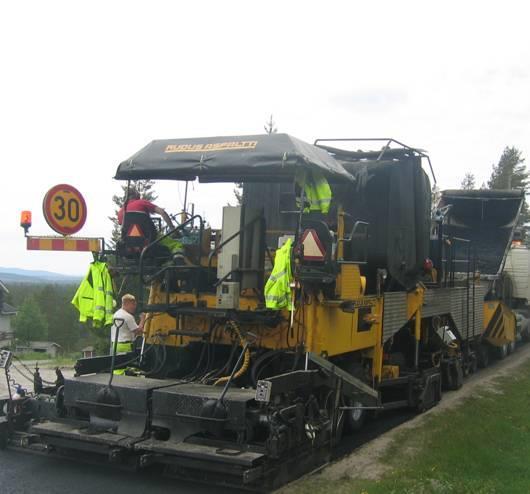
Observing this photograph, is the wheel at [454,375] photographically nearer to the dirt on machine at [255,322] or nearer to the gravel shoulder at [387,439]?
the gravel shoulder at [387,439]

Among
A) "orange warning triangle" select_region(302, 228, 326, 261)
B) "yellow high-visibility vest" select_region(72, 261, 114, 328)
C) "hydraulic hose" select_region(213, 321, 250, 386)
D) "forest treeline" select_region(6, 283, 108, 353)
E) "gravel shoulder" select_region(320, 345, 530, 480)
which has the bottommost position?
"forest treeline" select_region(6, 283, 108, 353)

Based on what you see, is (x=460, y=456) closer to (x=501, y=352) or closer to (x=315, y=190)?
(x=315, y=190)

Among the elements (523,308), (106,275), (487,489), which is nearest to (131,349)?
(106,275)

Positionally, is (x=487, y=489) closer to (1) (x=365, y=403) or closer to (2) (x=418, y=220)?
(1) (x=365, y=403)

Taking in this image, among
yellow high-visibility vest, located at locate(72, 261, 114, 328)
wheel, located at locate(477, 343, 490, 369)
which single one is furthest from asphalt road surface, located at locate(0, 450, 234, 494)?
wheel, located at locate(477, 343, 490, 369)

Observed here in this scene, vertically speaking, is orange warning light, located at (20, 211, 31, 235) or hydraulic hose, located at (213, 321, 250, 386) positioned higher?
orange warning light, located at (20, 211, 31, 235)

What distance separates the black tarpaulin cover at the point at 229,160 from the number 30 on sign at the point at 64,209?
152cm

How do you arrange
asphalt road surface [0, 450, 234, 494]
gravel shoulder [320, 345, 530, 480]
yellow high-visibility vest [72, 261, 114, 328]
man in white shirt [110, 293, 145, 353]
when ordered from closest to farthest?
asphalt road surface [0, 450, 234, 494]
gravel shoulder [320, 345, 530, 480]
yellow high-visibility vest [72, 261, 114, 328]
man in white shirt [110, 293, 145, 353]

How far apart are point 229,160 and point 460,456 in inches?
148

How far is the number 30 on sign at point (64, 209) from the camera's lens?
830cm

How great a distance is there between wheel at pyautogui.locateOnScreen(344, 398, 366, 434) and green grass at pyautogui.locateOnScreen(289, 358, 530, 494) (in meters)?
0.59

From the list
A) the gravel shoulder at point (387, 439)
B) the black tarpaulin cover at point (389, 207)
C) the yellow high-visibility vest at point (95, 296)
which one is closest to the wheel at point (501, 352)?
the gravel shoulder at point (387, 439)

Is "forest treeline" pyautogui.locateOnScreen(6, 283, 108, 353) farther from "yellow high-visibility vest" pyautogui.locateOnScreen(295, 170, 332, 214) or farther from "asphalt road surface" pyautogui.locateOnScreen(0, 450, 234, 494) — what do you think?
"yellow high-visibility vest" pyautogui.locateOnScreen(295, 170, 332, 214)

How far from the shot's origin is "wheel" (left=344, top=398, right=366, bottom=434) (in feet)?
25.4
